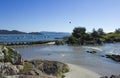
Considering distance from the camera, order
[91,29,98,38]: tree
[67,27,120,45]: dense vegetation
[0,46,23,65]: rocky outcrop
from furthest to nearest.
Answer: [91,29,98,38]: tree
[67,27,120,45]: dense vegetation
[0,46,23,65]: rocky outcrop

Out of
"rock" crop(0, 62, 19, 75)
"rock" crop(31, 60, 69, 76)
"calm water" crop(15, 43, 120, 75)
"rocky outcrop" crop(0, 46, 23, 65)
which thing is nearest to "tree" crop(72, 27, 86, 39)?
"calm water" crop(15, 43, 120, 75)

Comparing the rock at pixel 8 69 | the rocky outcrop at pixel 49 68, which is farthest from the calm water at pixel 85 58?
the rock at pixel 8 69

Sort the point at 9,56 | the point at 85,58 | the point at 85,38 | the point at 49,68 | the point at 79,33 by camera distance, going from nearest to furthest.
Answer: the point at 9,56
the point at 49,68
the point at 85,58
the point at 85,38
the point at 79,33

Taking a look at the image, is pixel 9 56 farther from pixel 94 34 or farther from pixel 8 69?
pixel 94 34

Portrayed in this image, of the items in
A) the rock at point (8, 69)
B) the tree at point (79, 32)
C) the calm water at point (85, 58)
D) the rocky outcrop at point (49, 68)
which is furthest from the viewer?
the tree at point (79, 32)

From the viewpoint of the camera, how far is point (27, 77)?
16.3 m

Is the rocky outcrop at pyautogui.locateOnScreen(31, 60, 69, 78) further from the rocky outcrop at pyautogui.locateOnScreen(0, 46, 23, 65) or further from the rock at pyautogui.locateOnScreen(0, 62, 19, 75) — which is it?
the rock at pyautogui.locateOnScreen(0, 62, 19, 75)

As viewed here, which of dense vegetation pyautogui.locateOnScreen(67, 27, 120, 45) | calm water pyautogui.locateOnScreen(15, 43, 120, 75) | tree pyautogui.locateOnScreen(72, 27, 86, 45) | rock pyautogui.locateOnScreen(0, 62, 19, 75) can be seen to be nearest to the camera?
rock pyautogui.locateOnScreen(0, 62, 19, 75)

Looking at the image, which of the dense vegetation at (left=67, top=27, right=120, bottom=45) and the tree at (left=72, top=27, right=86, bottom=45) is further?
the tree at (left=72, top=27, right=86, bottom=45)

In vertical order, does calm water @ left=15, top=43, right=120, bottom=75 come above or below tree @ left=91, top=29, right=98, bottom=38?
below

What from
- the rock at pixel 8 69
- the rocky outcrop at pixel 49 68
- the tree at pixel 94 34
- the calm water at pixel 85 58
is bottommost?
the calm water at pixel 85 58

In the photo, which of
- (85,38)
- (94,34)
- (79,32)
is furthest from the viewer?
(79,32)

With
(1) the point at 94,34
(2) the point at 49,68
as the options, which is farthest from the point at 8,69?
(1) the point at 94,34

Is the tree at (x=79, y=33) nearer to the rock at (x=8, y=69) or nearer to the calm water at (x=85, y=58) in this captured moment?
the calm water at (x=85, y=58)
